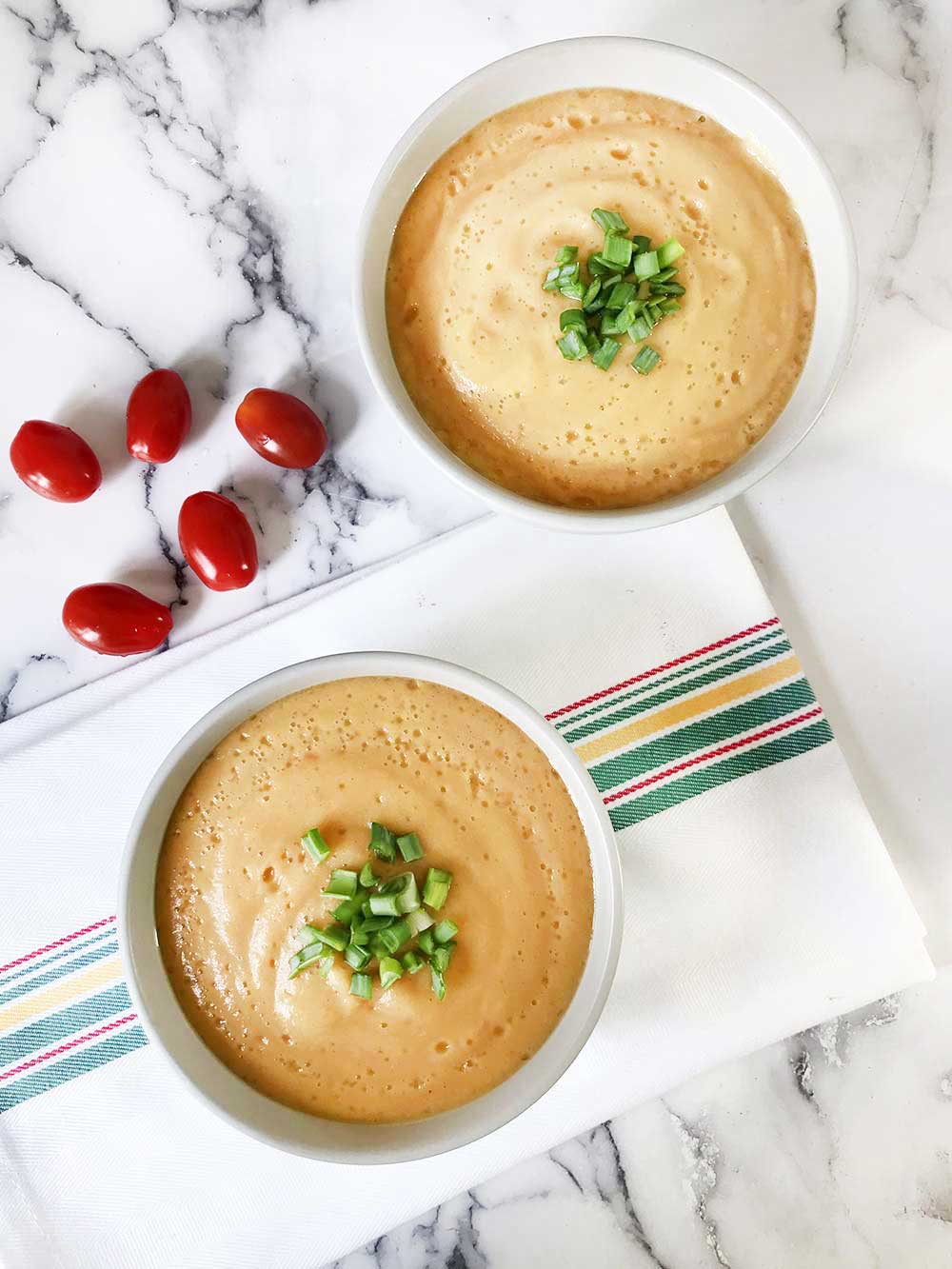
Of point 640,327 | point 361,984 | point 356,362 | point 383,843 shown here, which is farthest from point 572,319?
point 361,984

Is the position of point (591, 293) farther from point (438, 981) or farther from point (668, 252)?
point (438, 981)

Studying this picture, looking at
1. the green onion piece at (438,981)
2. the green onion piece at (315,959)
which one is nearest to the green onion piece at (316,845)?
the green onion piece at (315,959)

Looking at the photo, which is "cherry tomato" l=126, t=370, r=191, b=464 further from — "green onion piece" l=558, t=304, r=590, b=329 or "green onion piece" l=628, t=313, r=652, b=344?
"green onion piece" l=628, t=313, r=652, b=344

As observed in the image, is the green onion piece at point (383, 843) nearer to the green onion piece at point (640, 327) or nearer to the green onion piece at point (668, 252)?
the green onion piece at point (640, 327)

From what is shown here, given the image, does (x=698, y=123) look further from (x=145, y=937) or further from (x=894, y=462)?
(x=145, y=937)

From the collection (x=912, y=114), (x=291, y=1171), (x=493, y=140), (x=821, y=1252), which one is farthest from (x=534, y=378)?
(x=821, y=1252)

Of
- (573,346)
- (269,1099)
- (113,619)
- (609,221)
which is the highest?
(609,221)

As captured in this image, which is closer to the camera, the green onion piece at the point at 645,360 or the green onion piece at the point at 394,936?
the green onion piece at the point at 394,936

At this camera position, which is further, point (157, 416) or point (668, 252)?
point (157, 416)
